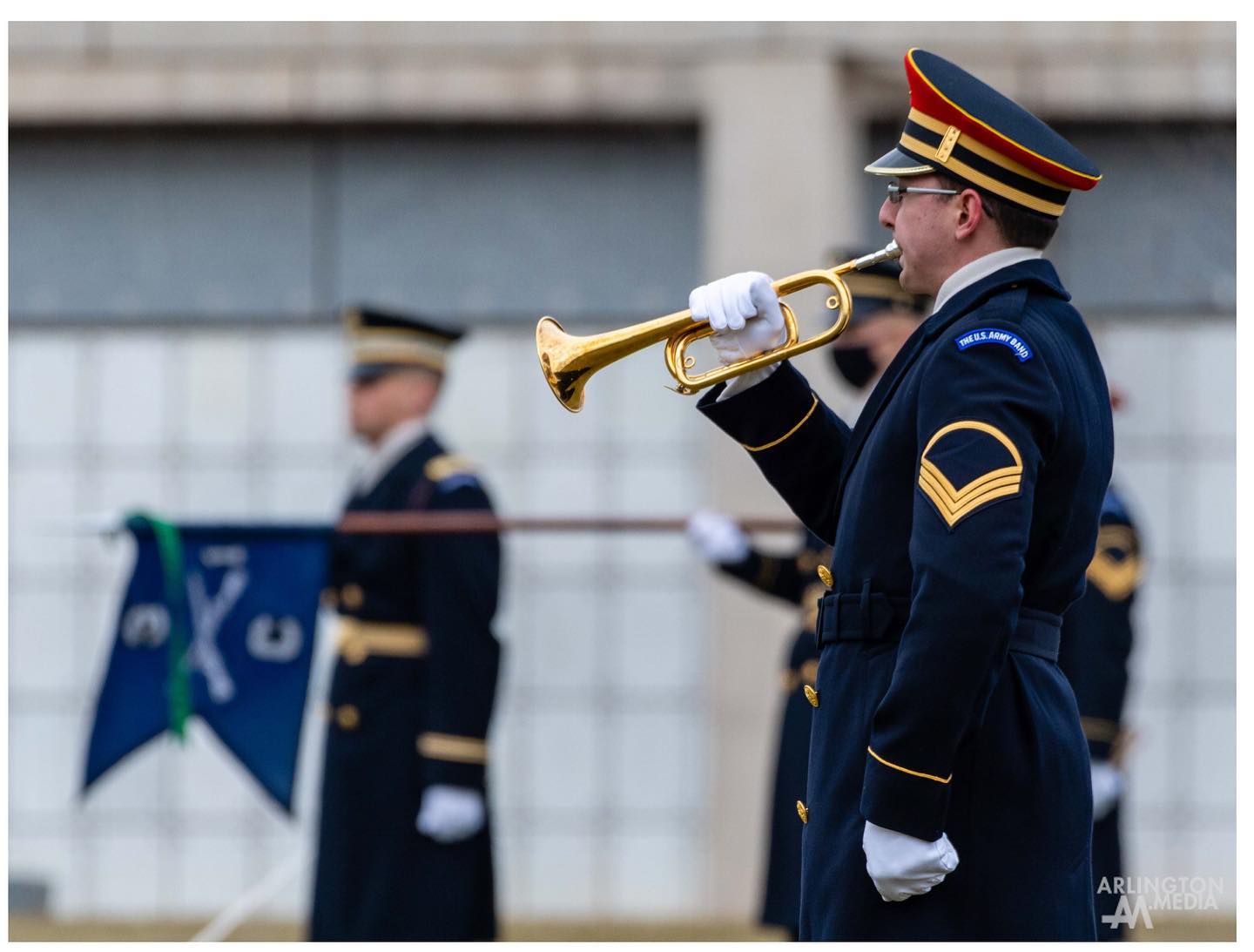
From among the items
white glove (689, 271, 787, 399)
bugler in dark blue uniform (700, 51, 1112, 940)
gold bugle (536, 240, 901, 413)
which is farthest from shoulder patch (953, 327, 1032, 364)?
white glove (689, 271, 787, 399)

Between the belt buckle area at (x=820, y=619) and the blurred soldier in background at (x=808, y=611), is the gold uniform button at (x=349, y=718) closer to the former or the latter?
the blurred soldier in background at (x=808, y=611)

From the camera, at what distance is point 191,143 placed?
8.87 m

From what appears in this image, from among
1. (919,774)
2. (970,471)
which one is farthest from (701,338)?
(919,774)

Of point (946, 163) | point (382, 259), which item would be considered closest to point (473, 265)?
point (382, 259)

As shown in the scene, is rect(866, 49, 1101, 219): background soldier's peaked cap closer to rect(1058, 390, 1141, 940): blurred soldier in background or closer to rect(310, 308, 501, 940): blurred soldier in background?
rect(1058, 390, 1141, 940): blurred soldier in background

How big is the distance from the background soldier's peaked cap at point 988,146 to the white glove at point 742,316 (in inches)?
11.6

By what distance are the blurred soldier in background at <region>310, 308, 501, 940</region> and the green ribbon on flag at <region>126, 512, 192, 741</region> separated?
437mm

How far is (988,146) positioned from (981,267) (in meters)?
0.19

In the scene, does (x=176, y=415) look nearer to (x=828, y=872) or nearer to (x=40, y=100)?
(x=40, y=100)

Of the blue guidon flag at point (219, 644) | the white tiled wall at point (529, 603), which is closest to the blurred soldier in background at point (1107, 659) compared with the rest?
the blue guidon flag at point (219, 644)

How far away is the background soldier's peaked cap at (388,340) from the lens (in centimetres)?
A: 663

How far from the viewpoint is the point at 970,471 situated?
3.21 metres

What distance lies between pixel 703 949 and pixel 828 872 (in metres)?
3.26

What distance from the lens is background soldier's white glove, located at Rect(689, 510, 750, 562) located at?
682cm
